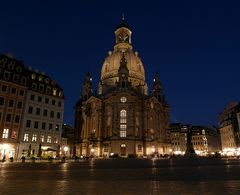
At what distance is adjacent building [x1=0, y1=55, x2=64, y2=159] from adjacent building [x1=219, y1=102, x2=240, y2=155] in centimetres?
8876

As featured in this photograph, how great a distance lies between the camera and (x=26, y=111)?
57688 millimetres

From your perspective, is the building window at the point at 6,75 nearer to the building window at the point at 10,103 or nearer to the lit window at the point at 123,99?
the building window at the point at 10,103

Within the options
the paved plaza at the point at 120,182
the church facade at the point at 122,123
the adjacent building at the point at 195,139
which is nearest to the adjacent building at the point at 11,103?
the church facade at the point at 122,123

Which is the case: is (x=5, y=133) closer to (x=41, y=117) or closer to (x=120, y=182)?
(x=41, y=117)

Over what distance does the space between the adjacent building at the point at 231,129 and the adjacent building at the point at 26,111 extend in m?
88.8

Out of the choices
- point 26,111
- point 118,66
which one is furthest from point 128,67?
point 26,111

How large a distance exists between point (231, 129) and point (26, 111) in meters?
108

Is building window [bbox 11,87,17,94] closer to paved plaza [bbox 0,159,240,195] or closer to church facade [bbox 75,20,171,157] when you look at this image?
church facade [bbox 75,20,171,157]

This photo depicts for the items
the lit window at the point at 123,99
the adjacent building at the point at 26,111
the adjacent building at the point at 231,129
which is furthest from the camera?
the adjacent building at the point at 231,129

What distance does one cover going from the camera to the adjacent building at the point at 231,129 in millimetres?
114438

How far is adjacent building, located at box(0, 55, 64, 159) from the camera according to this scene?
174 feet

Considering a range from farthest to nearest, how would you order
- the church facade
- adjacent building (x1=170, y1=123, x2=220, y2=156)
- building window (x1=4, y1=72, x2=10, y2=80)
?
adjacent building (x1=170, y1=123, x2=220, y2=156), the church facade, building window (x1=4, y1=72, x2=10, y2=80)

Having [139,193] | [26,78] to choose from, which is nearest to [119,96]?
[26,78]

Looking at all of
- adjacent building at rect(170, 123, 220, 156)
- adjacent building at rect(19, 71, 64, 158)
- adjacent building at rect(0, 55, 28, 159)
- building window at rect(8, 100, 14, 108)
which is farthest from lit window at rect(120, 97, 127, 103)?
adjacent building at rect(170, 123, 220, 156)
